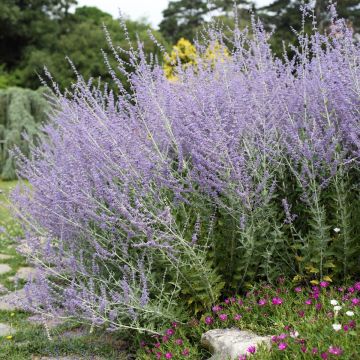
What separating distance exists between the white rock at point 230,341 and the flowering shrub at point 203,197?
0.86 ft

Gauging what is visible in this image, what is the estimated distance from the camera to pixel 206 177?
11.4ft

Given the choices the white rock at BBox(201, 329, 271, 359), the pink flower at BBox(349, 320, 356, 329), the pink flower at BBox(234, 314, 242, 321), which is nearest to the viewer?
the pink flower at BBox(349, 320, 356, 329)

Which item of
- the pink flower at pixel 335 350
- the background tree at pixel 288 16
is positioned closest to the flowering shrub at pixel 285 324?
the pink flower at pixel 335 350

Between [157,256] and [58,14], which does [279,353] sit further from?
[58,14]

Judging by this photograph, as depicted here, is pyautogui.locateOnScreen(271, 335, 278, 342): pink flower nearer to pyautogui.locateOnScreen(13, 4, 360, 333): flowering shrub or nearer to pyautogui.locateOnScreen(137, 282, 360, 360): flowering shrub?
pyautogui.locateOnScreen(137, 282, 360, 360): flowering shrub

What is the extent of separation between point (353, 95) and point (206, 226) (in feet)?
4.31

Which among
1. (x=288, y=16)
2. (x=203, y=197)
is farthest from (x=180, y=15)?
(x=203, y=197)

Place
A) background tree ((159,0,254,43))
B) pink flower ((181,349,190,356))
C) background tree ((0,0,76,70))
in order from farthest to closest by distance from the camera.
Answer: background tree ((159,0,254,43)) → background tree ((0,0,76,70)) → pink flower ((181,349,190,356))

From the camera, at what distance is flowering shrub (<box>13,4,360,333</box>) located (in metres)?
3.23

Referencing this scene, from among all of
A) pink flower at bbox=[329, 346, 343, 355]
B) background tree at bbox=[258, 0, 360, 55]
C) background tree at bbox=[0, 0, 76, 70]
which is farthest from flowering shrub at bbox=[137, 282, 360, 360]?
background tree at bbox=[0, 0, 76, 70]

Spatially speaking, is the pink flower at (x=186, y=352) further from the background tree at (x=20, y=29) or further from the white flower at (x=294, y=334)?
the background tree at (x=20, y=29)

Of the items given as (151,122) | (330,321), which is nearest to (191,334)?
(330,321)

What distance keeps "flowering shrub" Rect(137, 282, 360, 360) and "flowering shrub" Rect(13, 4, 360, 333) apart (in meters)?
0.10

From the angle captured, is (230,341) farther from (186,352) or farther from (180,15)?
(180,15)
